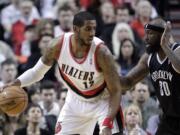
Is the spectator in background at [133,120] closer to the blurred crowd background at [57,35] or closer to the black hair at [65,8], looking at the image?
the blurred crowd background at [57,35]

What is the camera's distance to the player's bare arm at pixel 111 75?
7523 millimetres

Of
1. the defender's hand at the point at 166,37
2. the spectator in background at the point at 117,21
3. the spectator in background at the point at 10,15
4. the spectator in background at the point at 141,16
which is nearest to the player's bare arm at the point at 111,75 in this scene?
the defender's hand at the point at 166,37

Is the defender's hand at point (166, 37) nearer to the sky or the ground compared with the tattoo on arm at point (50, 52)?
nearer to the sky

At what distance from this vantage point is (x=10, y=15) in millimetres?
13320

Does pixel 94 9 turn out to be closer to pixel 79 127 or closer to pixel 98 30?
pixel 98 30

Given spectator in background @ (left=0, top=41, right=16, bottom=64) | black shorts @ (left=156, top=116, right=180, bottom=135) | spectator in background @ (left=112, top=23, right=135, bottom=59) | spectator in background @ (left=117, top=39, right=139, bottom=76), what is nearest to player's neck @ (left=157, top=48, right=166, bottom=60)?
black shorts @ (left=156, top=116, right=180, bottom=135)

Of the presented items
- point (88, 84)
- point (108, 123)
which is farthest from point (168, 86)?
point (88, 84)

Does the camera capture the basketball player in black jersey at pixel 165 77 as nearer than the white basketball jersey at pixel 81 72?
Yes

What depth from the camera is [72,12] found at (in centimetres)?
1285

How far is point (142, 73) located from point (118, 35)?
432 cm

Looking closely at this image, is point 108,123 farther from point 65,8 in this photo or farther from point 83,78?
point 65,8

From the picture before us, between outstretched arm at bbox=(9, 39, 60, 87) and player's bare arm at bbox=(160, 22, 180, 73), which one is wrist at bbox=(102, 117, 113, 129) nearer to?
player's bare arm at bbox=(160, 22, 180, 73)

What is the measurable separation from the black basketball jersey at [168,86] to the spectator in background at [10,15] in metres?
5.86

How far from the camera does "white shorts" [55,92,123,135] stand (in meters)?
7.86
